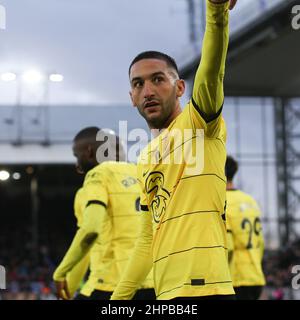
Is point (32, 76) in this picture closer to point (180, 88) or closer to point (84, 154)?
point (84, 154)

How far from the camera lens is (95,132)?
18.1ft

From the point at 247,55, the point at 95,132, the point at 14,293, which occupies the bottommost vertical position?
the point at 14,293

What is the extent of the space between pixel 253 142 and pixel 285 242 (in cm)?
415

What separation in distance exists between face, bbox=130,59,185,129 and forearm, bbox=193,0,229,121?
0.93 feet

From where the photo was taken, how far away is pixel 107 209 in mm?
5184

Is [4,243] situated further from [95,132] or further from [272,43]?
[95,132]

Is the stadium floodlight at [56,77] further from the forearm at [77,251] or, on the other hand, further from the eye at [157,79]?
the eye at [157,79]

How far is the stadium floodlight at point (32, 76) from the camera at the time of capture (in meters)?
17.3

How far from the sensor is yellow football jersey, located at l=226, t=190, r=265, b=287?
6605 mm

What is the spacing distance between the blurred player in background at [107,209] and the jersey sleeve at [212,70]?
233 centimetres

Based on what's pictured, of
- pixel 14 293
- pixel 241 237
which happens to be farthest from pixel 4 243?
pixel 241 237

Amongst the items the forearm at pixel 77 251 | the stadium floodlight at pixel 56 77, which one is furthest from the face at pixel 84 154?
the stadium floodlight at pixel 56 77

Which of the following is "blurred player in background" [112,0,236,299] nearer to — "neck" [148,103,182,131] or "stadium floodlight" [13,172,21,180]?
"neck" [148,103,182,131]

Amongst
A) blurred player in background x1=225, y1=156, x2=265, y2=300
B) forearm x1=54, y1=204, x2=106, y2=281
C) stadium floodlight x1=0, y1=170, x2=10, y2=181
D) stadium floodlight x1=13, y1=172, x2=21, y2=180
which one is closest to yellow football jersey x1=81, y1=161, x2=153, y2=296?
forearm x1=54, y1=204, x2=106, y2=281
